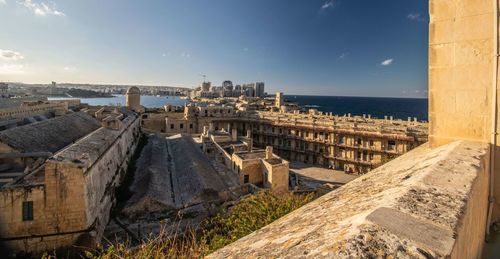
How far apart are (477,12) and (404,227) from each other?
5.18 meters

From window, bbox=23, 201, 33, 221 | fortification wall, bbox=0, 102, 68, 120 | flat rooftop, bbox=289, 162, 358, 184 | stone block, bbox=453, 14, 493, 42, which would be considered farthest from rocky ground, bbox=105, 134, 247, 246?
fortification wall, bbox=0, 102, 68, 120

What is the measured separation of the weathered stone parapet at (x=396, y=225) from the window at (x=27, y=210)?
18.8 m

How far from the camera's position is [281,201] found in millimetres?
10312

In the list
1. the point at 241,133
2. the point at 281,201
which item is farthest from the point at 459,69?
the point at 241,133

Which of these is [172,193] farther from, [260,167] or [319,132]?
[319,132]

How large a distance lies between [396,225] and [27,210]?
20771 millimetres

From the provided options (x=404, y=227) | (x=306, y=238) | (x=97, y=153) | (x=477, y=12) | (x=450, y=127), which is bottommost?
(x=97, y=153)

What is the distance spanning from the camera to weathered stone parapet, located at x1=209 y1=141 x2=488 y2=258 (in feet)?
7.25

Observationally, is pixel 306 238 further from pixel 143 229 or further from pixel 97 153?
pixel 97 153

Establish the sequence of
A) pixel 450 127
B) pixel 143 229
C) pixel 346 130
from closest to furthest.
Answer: pixel 450 127, pixel 143 229, pixel 346 130

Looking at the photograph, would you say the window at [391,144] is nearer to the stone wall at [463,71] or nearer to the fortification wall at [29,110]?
the stone wall at [463,71]

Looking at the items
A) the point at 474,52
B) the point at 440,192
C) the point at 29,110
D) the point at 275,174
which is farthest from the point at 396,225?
the point at 29,110

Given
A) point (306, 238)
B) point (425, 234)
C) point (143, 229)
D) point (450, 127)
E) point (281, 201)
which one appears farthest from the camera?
point (143, 229)

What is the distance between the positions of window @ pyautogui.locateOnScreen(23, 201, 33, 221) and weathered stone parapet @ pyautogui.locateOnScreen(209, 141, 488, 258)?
18.8 metres
